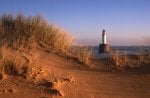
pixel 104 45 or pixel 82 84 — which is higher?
pixel 104 45

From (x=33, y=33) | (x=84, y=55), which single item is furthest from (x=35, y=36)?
(x=84, y=55)

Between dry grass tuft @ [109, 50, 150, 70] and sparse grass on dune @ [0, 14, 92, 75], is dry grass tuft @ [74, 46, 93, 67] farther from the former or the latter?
dry grass tuft @ [109, 50, 150, 70]

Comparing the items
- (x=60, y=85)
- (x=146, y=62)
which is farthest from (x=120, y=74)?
(x=60, y=85)

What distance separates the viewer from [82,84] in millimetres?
9516

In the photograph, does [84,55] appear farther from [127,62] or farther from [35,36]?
[35,36]

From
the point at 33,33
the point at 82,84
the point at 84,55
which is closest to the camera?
the point at 82,84

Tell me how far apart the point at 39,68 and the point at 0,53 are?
106 cm

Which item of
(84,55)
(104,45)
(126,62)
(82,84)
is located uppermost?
(104,45)

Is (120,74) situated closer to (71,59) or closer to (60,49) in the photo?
(71,59)

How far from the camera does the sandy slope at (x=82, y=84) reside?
28.7 feet

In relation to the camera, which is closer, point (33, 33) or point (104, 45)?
point (33, 33)

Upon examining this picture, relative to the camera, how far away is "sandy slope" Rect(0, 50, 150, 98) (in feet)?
28.7

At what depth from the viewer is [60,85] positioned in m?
9.12

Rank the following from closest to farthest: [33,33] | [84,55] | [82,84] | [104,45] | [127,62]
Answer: [82,84]
[127,62]
[84,55]
[33,33]
[104,45]
